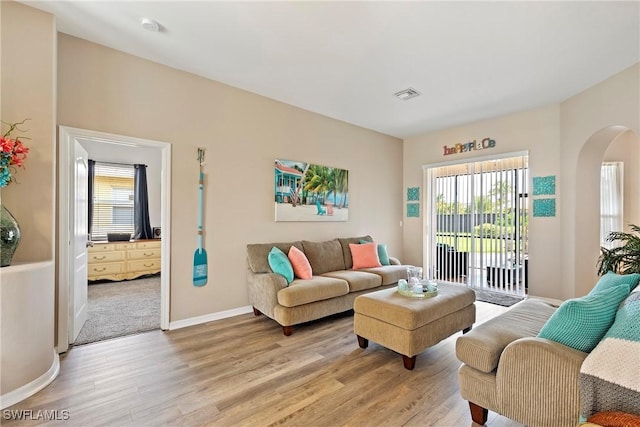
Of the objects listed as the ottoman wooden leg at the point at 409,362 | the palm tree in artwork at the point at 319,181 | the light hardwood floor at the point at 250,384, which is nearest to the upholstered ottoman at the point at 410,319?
the ottoman wooden leg at the point at 409,362

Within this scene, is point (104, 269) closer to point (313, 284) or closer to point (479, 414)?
point (313, 284)

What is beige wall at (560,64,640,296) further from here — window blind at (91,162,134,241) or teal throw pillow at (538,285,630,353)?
window blind at (91,162,134,241)

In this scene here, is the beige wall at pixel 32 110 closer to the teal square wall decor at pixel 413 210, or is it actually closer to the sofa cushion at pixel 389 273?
the sofa cushion at pixel 389 273

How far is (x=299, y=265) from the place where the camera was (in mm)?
3611

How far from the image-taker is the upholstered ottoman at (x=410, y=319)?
2.37 metres

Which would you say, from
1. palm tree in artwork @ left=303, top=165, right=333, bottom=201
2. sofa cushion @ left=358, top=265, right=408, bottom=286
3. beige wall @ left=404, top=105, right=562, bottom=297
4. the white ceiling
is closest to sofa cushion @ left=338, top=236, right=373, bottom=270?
sofa cushion @ left=358, top=265, right=408, bottom=286

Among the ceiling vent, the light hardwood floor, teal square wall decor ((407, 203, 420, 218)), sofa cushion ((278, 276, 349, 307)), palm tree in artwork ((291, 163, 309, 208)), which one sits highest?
the ceiling vent

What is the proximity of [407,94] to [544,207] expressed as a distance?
8.78 feet

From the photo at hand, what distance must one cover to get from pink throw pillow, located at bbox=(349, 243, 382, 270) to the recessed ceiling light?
351cm

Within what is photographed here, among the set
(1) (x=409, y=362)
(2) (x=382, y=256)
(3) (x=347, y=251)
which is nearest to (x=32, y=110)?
(1) (x=409, y=362)

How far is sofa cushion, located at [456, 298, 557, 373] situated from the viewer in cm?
169

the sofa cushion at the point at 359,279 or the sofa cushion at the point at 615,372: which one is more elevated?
the sofa cushion at the point at 615,372

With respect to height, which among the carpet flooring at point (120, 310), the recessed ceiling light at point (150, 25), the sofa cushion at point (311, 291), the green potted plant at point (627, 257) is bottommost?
the carpet flooring at point (120, 310)

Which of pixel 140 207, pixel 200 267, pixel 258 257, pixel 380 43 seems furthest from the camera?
pixel 140 207
